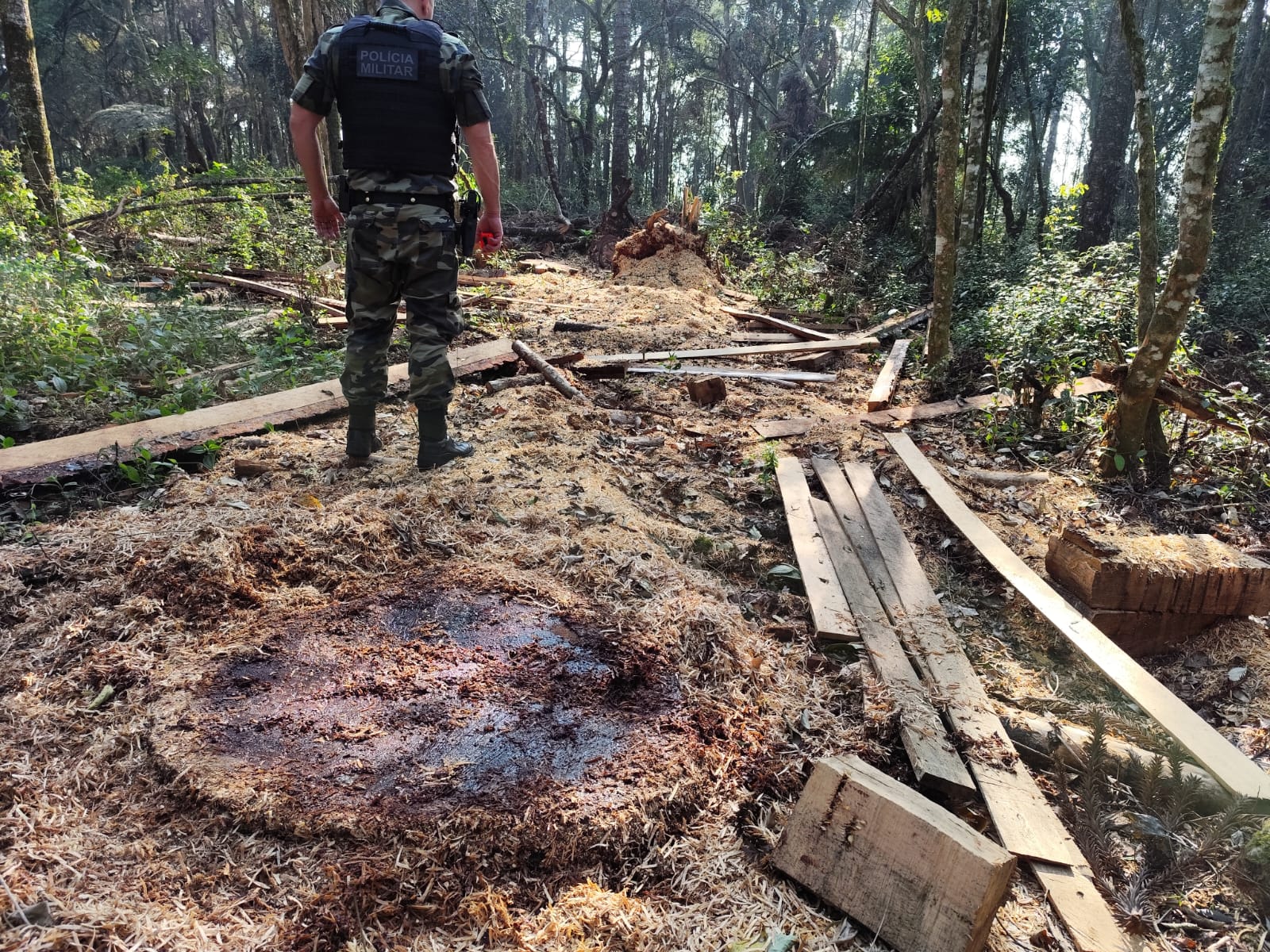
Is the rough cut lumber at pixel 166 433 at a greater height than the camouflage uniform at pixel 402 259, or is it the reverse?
the camouflage uniform at pixel 402 259

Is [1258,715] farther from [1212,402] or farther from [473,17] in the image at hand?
[473,17]

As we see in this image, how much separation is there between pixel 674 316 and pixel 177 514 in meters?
7.01

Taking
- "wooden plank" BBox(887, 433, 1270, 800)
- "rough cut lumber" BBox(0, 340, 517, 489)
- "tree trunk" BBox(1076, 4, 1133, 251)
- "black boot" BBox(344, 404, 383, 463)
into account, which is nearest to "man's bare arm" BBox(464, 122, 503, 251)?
"black boot" BBox(344, 404, 383, 463)

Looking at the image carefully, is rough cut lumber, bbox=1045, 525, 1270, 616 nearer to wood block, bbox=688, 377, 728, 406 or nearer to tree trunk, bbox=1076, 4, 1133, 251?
wood block, bbox=688, 377, 728, 406

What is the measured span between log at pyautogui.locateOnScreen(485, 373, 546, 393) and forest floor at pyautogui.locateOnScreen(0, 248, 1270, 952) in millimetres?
1598

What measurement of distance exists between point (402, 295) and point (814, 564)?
2.60 metres

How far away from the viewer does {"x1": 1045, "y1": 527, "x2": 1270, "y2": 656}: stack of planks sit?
3227mm

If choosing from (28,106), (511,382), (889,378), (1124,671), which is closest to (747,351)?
(889,378)

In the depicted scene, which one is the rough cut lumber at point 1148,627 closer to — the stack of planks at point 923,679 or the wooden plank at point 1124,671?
the wooden plank at point 1124,671

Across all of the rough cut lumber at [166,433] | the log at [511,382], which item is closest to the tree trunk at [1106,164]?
the log at [511,382]

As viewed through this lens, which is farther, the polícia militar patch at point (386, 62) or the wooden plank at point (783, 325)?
the wooden plank at point (783, 325)

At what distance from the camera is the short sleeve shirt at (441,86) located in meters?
3.57

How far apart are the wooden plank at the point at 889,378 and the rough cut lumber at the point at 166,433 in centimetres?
390

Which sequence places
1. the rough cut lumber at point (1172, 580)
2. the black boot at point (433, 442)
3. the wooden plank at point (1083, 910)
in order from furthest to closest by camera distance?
the black boot at point (433, 442), the rough cut lumber at point (1172, 580), the wooden plank at point (1083, 910)
